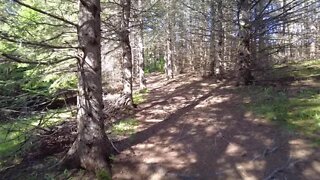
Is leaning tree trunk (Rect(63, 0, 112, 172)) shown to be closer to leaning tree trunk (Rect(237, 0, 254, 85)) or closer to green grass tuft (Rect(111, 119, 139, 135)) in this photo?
green grass tuft (Rect(111, 119, 139, 135))

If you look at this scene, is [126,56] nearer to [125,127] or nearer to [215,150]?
[125,127]

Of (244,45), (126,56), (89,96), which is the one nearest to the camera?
(89,96)

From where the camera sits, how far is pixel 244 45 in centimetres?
1309

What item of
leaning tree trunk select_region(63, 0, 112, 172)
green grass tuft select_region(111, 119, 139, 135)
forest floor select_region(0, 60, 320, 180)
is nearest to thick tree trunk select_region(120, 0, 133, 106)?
forest floor select_region(0, 60, 320, 180)

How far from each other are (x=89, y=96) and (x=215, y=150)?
277 centimetres

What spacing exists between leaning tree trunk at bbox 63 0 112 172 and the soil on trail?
56cm

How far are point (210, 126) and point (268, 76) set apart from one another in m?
7.13

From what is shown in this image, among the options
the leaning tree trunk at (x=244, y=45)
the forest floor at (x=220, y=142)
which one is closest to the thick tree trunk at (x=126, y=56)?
the forest floor at (x=220, y=142)

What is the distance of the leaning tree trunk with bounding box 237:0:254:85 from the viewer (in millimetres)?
12812

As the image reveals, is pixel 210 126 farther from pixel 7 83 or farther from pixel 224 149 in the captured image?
pixel 7 83

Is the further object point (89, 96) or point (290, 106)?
point (290, 106)

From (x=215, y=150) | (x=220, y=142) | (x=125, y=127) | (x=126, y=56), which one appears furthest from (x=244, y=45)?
(x=215, y=150)

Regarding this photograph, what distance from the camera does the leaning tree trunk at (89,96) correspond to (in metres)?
6.64

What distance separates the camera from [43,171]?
6.92 metres
